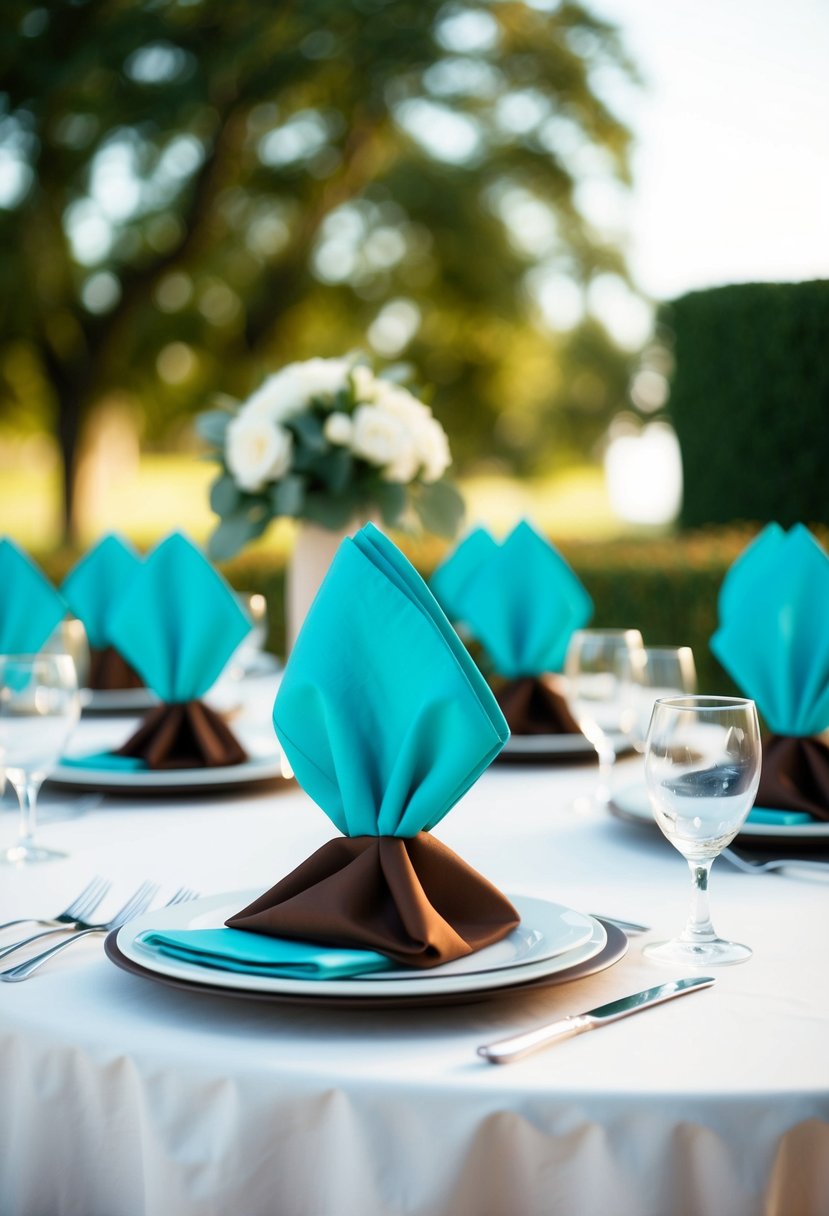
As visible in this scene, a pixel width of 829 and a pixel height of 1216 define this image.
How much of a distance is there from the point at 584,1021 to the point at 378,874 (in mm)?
285

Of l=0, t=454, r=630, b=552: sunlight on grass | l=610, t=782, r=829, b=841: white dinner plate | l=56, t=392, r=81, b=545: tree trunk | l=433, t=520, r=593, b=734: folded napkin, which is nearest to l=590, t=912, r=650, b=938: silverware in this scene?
l=610, t=782, r=829, b=841: white dinner plate

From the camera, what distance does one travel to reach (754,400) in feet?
23.1

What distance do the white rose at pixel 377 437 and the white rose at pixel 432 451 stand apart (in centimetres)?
6

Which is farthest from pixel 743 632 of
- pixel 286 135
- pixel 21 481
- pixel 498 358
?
pixel 21 481

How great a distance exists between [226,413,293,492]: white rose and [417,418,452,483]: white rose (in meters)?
0.30

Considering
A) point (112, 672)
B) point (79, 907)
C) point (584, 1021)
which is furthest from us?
point (112, 672)

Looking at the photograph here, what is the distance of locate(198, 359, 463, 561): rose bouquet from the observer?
10.7 ft

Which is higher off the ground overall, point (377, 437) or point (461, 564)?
point (377, 437)

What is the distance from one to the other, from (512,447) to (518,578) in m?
22.4

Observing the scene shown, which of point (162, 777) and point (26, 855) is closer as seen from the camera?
point (26, 855)

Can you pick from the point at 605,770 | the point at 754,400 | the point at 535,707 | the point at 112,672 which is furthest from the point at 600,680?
the point at 754,400

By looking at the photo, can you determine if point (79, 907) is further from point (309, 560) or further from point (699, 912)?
point (309, 560)

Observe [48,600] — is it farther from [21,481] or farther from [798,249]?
[21,481]

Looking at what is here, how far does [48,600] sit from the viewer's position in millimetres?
3311
